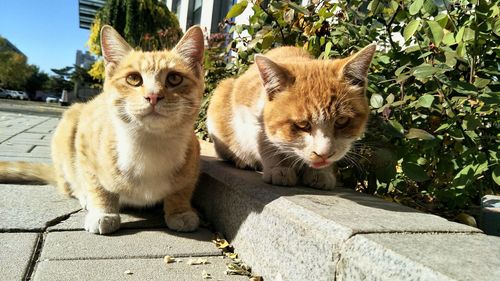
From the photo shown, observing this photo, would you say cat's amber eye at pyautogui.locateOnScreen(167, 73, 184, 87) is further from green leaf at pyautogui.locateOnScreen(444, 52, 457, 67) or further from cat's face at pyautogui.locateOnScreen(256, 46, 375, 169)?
green leaf at pyautogui.locateOnScreen(444, 52, 457, 67)

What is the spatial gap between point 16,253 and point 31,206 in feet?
2.36

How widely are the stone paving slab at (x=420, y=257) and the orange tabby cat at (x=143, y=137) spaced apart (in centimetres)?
114

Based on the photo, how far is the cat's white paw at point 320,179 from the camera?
2.16 metres

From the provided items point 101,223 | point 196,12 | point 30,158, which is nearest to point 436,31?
point 101,223

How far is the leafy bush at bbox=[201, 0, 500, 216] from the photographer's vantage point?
184 centimetres

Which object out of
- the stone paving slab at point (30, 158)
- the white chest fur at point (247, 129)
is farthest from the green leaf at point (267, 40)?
the stone paving slab at point (30, 158)

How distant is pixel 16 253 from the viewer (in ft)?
5.55

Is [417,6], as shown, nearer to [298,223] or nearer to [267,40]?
[298,223]

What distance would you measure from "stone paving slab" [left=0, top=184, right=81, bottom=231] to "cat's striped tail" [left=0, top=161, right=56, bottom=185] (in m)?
0.06

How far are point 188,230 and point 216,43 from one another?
151 inches

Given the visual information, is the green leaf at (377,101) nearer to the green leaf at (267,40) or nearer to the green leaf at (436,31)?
the green leaf at (436,31)

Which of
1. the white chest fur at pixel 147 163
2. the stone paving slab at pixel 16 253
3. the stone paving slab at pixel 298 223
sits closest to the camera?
the stone paving slab at pixel 298 223

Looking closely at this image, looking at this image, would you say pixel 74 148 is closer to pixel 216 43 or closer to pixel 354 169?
pixel 354 169

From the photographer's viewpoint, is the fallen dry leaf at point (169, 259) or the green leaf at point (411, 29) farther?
the green leaf at point (411, 29)
